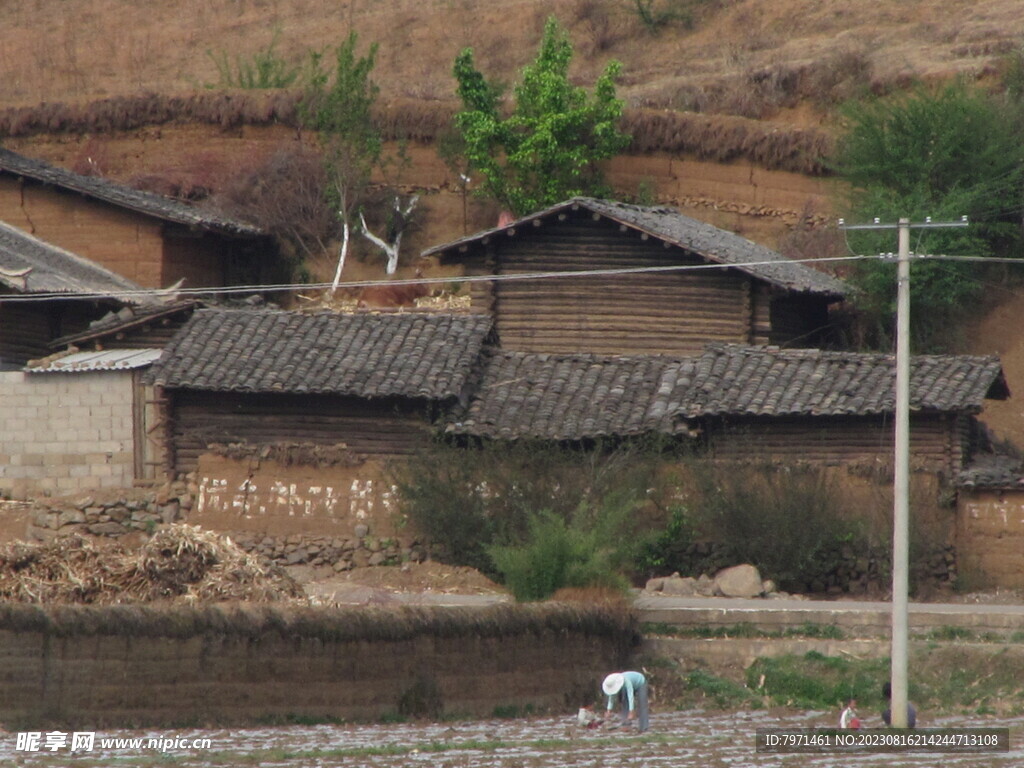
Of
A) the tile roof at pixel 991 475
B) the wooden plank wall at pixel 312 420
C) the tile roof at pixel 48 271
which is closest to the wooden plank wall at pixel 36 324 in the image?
the tile roof at pixel 48 271

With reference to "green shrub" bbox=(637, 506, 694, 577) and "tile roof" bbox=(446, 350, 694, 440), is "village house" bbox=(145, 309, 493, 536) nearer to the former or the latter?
"tile roof" bbox=(446, 350, 694, 440)

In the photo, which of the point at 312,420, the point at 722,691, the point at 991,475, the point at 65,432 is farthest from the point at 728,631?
the point at 65,432

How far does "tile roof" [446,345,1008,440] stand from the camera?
82.7 feet

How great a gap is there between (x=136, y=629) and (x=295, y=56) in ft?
151

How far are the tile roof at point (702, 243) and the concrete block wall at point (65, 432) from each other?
21.1 feet

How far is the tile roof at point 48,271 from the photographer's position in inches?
1177

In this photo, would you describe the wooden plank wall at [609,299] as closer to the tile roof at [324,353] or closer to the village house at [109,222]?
the tile roof at [324,353]

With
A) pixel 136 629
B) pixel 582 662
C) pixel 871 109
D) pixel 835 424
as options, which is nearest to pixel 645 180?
pixel 871 109

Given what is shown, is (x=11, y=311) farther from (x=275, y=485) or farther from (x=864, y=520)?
(x=864, y=520)

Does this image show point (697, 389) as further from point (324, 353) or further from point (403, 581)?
point (324, 353)

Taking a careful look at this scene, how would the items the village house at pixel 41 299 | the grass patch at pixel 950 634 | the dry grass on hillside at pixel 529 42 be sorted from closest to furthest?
the grass patch at pixel 950 634 < the village house at pixel 41 299 < the dry grass on hillside at pixel 529 42

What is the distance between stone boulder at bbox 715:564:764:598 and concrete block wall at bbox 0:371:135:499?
33.5ft

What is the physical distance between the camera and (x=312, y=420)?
2717cm

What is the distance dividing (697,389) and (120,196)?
14628 millimetres
